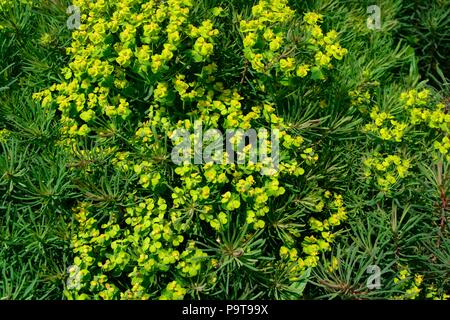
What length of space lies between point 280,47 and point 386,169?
585 mm

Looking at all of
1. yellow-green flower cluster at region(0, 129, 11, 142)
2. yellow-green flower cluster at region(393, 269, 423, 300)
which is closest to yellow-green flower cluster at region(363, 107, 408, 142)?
yellow-green flower cluster at region(393, 269, 423, 300)

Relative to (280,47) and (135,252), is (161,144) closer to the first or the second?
(135,252)

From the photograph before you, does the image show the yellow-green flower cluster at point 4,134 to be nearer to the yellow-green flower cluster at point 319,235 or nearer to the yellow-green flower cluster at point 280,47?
the yellow-green flower cluster at point 280,47

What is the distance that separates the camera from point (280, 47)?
1974mm

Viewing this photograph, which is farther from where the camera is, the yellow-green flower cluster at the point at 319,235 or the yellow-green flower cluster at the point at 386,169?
the yellow-green flower cluster at the point at 386,169

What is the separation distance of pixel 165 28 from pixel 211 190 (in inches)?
23.2

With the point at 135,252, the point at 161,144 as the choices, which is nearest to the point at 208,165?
the point at 161,144

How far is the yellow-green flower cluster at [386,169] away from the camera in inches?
78.6

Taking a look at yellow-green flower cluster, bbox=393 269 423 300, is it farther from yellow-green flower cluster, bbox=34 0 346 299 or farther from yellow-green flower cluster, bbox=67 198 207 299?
yellow-green flower cluster, bbox=67 198 207 299

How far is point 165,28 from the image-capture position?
6.31ft

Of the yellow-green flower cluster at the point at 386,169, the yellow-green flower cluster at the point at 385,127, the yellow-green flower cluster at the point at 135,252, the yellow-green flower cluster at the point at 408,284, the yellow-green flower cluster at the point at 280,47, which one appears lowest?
the yellow-green flower cluster at the point at 408,284

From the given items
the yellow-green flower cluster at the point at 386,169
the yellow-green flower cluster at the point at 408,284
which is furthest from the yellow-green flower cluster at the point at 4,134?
the yellow-green flower cluster at the point at 408,284

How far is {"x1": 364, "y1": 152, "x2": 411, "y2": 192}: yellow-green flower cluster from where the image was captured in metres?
2.00

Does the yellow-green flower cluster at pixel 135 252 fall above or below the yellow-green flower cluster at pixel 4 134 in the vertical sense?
below
